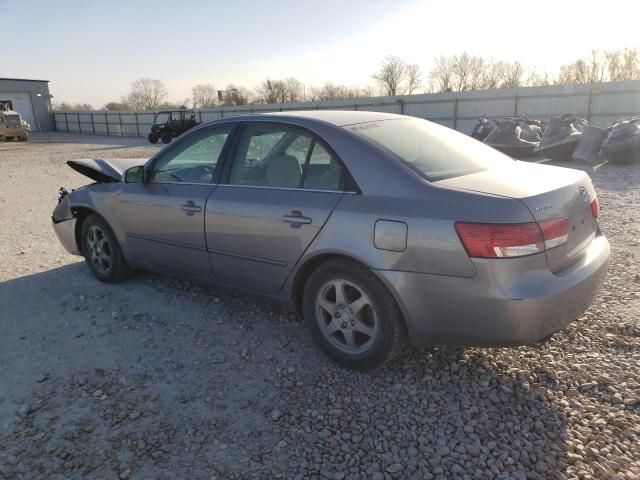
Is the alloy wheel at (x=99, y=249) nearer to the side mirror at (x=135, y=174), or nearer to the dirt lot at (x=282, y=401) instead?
the dirt lot at (x=282, y=401)

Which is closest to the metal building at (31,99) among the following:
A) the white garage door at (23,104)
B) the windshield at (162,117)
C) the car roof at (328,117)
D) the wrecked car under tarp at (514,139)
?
the white garage door at (23,104)

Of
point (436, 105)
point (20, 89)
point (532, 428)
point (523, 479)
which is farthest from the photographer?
point (20, 89)

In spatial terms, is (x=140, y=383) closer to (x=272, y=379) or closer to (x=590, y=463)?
(x=272, y=379)

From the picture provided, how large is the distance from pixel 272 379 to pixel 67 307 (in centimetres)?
229

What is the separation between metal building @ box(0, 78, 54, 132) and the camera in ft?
162

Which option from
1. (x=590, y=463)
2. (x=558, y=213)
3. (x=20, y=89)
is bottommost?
(x=590, y=463)

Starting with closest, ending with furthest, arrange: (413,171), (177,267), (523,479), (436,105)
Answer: (523,479) → (413,171) → (177,267) → (436,105)

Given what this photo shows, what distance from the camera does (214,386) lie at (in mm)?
3090

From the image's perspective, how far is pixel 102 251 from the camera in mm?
4891

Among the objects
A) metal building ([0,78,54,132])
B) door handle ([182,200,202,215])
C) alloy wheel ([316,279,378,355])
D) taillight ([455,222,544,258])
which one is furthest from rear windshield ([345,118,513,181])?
metal building ([0,78,54,132])

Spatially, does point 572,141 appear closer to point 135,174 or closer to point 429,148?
point 429,148

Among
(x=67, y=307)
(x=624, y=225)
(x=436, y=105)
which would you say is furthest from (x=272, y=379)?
(x=436, y=105)

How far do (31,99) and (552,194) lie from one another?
2316 inches

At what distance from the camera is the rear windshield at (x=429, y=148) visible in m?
3.06
